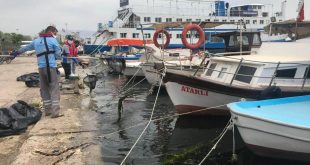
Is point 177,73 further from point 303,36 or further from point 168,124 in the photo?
point 303,36

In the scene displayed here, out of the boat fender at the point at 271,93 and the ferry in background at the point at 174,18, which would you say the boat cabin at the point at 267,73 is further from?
the ferry in background at the point at 174,18

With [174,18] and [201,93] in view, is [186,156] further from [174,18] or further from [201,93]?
[174,18]

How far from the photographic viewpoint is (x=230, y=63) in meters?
12.0

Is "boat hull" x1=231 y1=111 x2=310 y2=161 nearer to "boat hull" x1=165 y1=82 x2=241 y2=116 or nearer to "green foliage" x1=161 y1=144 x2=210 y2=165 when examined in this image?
"green foliage" x1=161 y1=144 x2=210 y2=165

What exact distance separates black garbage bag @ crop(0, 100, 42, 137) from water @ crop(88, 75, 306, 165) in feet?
5.66

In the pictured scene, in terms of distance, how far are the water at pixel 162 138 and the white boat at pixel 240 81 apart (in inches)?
30.2

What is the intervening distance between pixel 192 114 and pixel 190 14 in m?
38.8

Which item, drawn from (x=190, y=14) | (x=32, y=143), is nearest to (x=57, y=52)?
(x=32, y=143)

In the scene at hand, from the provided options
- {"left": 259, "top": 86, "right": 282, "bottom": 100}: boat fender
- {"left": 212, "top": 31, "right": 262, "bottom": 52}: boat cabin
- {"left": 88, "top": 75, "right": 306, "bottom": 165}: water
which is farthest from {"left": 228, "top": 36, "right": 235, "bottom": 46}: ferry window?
{"left": 259, "top": 86, "right": 282, "bottom": 100}: boat fender

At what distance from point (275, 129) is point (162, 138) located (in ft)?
12.4

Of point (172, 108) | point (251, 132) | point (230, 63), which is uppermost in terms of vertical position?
point (230, 63)

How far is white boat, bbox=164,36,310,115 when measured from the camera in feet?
35.5

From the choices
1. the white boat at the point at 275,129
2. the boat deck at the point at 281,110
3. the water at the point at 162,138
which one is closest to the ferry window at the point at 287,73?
the water at the point at 162,138

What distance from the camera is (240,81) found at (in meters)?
11.4
